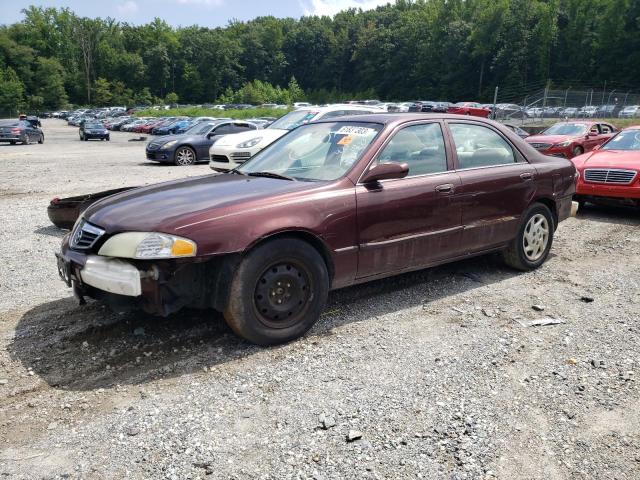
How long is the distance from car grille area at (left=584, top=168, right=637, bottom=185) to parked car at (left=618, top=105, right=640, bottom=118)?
31.3 metres

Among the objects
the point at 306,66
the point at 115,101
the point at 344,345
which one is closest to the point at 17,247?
the point at 344,345

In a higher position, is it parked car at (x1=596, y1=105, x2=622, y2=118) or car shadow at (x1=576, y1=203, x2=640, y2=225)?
parked car at (x1=596, y1=105, x2=622, y2=118)

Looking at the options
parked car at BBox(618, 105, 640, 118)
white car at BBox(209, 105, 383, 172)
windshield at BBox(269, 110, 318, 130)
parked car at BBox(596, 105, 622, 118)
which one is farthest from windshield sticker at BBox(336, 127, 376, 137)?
parked car at BBox(618, 105, 640, 118)

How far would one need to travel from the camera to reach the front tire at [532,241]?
5.62m

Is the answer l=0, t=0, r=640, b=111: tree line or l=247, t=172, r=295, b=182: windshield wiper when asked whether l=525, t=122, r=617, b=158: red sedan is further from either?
l=0, t=0, r=640, b=111: tree line

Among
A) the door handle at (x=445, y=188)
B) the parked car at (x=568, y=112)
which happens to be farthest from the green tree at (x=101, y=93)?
the door handle at (x=445, y=188)

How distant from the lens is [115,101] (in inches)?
4493

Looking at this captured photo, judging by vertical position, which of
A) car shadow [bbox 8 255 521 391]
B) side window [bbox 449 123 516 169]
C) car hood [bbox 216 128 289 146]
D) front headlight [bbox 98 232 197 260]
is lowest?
car shadow [bbox 8 255 521 391]

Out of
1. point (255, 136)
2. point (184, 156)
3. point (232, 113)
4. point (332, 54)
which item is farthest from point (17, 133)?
point (332, 54)

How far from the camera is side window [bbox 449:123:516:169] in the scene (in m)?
5.14

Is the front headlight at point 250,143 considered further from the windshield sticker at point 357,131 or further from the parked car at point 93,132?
the parked car at point 93,132

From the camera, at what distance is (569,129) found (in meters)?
16.1

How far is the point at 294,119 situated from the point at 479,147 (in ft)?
28.9

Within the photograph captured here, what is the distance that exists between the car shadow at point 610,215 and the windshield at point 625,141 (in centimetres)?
112
